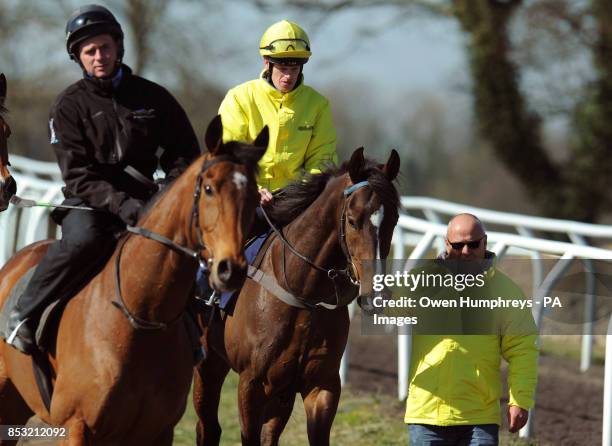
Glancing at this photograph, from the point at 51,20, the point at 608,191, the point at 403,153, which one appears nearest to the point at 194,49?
the point at 51,20

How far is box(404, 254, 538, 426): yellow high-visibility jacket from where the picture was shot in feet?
15.6

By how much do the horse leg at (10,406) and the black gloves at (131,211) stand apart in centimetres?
120

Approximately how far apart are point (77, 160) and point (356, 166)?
137cm

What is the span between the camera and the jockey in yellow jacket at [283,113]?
6.17m

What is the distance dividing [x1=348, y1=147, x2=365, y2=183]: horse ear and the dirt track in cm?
246

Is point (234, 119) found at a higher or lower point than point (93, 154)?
higher

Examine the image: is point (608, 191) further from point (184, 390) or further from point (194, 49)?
point (184, 390)

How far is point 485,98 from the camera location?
19047 millimetres

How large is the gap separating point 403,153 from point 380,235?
126 feet

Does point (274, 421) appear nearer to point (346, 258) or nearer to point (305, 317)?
point (305, 317)

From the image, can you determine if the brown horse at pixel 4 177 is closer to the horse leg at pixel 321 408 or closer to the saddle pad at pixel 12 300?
the saddle pad at pixel 12 300

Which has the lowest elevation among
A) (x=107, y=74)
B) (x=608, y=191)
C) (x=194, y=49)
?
(x=107, y=74)

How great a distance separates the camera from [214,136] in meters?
4.30

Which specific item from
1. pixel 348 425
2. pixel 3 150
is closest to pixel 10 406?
pixel 3 150
